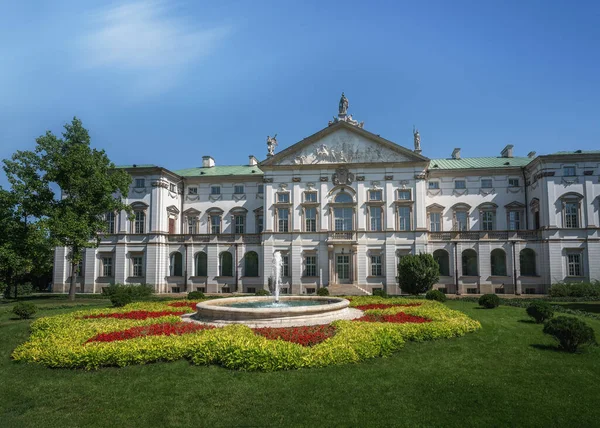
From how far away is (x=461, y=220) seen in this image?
47.0 meters

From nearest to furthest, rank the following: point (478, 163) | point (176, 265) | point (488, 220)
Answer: point (488, 220)
point (176, 265)
point (478, 163)

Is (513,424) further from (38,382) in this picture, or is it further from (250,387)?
(38,382)

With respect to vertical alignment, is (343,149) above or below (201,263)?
above

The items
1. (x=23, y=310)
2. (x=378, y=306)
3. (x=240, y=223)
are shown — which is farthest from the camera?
(x=240, y=223)

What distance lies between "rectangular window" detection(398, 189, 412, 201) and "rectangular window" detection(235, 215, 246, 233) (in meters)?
18.7

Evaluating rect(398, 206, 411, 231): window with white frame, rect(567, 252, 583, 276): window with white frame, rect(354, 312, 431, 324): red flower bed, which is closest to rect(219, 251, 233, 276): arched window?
rect(398, 206, 411, 231): window with white frame

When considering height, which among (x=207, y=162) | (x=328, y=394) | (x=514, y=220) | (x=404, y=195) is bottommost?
(x=328, y=394)

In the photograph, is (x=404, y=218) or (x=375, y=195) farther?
(x=375, y=195)

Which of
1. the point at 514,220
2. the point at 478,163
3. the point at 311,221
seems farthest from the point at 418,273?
the point at 478,163

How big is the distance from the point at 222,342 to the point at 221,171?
42.4 metres

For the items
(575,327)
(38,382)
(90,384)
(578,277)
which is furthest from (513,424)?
(578,277)

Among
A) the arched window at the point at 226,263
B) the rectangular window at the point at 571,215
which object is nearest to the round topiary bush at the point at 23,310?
the arched window at the point at 226,263

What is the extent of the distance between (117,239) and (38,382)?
122 feet

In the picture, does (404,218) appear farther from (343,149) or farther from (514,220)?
(514,220)
